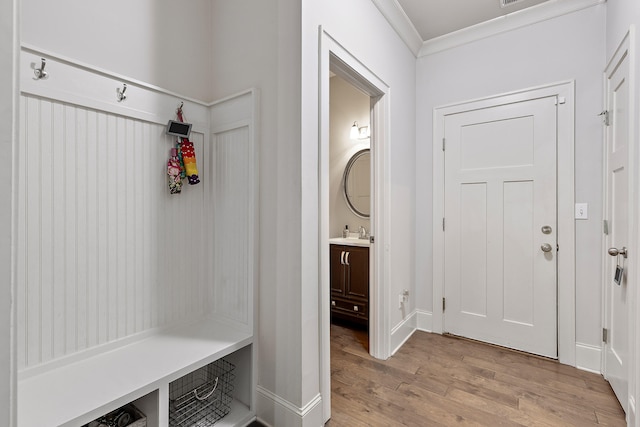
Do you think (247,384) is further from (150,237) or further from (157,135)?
(157,135)

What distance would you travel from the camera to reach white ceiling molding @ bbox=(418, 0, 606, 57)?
2.25 metres

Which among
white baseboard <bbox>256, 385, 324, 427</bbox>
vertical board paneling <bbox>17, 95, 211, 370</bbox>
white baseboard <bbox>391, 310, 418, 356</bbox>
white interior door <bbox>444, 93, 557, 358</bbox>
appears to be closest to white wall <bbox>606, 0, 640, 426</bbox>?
white interior door <bbox>444, 93, 557, 358</bbox>

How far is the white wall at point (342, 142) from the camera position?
11.4ft

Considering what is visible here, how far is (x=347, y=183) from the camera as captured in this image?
11.5ft

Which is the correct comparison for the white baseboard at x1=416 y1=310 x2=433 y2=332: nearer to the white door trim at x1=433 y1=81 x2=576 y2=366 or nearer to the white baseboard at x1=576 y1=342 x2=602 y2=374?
the white door trim at x1=433 y1=81 x2=576 y2=366

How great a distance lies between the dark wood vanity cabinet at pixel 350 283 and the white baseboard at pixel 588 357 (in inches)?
62.0

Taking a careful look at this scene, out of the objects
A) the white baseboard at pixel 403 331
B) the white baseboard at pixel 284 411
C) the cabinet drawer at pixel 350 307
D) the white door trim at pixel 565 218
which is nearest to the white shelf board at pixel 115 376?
the white baseboard at pixel 284 411

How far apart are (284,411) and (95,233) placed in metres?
1.28

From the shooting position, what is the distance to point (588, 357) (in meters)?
2.17

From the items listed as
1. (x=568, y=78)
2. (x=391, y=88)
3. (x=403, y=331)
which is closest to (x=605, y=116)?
A: (x=568, y=78)

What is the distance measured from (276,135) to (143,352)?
49.0 inches

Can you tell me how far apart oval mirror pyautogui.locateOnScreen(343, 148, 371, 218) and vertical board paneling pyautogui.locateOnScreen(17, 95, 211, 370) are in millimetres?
1983

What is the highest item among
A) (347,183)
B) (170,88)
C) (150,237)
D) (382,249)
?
(170,88)

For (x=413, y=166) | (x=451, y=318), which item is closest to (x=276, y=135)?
(x=413, y=166)
